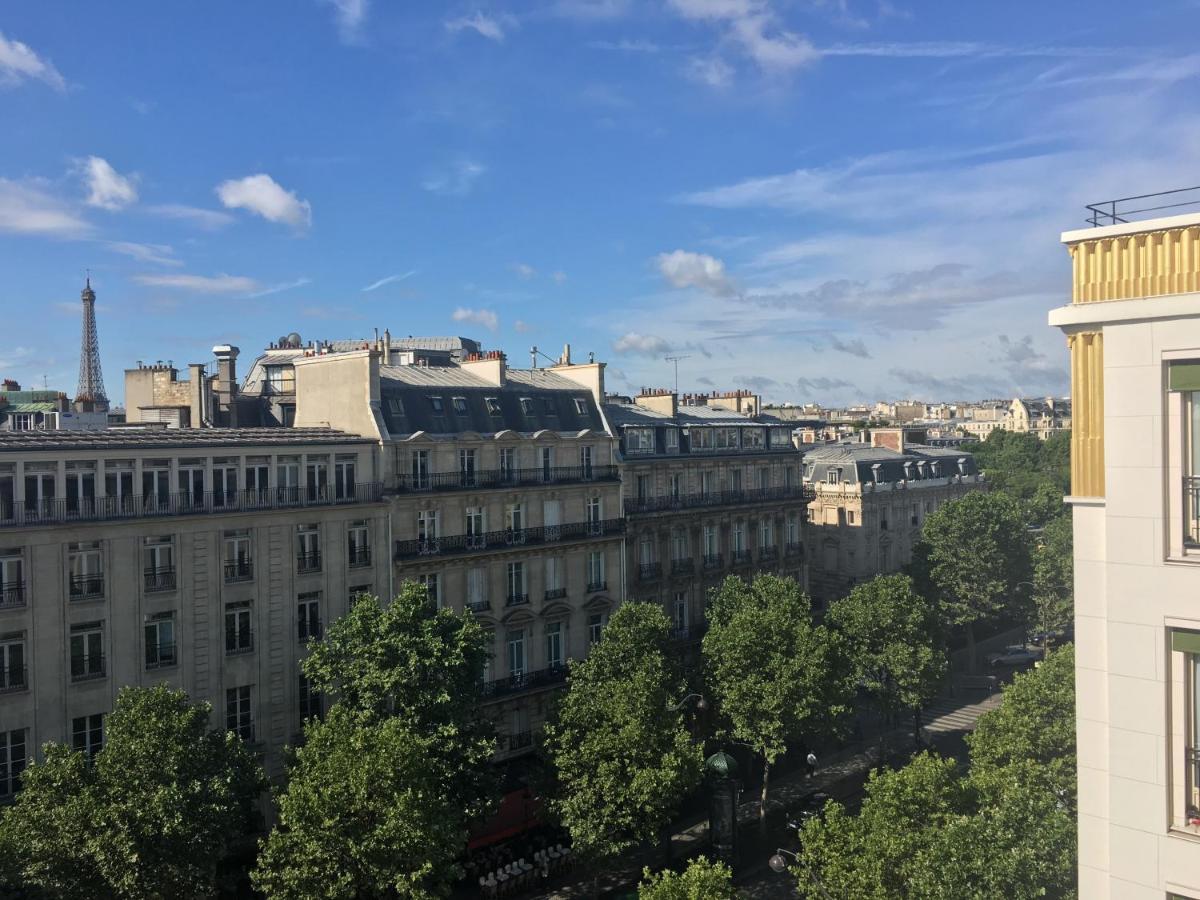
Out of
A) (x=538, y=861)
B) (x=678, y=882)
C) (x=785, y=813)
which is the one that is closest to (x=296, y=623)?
(x=538, y=861)

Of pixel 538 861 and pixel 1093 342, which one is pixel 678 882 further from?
pixel 1093 342

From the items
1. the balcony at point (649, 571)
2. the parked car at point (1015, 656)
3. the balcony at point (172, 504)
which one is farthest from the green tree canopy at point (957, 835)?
the parked car at point (1015, 656)

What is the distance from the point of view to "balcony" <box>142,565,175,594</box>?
34.6 meters

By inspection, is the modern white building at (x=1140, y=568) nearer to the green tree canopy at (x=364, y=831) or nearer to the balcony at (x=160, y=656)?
the green tree canopy at (x=364, y=831)

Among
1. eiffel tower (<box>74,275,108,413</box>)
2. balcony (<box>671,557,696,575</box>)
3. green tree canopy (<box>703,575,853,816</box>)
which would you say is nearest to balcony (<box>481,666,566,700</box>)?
green tree canopy (<box>703,575,853,816</box>)

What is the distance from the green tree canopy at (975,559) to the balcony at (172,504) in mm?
43074

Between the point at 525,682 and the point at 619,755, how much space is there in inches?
420

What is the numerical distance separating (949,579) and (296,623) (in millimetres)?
46724

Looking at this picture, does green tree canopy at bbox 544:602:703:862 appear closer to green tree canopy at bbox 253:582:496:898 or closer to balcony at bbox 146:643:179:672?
green tree canopy at bbox 253:582:496:898

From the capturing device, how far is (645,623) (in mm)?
40625

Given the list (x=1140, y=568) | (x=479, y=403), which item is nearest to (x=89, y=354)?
(x=479, y=403)

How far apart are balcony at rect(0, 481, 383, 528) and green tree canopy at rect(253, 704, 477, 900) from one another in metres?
11.3

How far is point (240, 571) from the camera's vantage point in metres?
37.0

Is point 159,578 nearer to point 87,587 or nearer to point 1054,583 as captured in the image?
point 87,587
